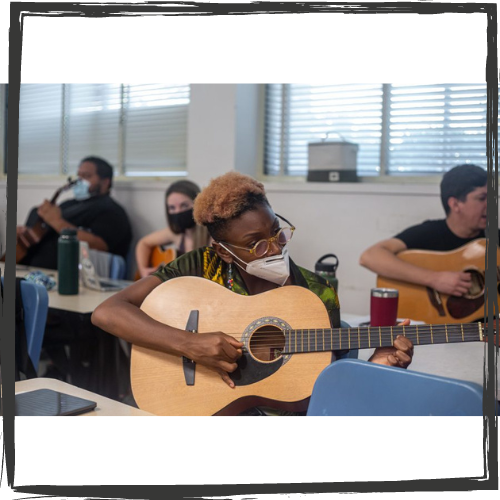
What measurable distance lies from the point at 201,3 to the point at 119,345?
1.49 meters

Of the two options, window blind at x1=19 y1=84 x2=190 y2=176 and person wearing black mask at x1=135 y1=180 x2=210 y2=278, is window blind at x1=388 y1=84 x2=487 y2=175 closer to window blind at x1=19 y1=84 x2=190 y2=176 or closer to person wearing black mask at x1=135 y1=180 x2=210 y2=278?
person wearing black mask at x1=135 y1=180 x2=210 y2=278

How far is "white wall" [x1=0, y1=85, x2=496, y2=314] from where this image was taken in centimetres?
109

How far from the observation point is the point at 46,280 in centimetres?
244

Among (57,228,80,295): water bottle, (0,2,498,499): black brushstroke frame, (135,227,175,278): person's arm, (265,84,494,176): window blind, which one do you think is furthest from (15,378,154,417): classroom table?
(135,227,175,278): person's arm

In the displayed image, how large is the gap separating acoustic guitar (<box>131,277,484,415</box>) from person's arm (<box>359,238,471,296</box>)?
607mm

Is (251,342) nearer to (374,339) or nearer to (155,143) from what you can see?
(374,339)

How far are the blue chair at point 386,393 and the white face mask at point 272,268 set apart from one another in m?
0.16

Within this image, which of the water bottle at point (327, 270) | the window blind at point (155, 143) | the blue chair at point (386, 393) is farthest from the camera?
the window blind at point (155, 143)

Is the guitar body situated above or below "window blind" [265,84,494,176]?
below

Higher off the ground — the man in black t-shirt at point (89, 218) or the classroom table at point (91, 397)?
the man in black t-shirt at point (89, 218)

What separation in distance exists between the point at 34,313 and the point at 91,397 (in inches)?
25.4

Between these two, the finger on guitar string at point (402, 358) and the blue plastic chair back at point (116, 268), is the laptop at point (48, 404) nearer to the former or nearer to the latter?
the finger on guitar string at point (402, 358)

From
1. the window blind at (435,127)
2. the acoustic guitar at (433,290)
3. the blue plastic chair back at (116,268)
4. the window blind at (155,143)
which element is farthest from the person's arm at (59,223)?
the acoustic guitar at (433,290)

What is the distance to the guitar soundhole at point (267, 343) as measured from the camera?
3.04ft
